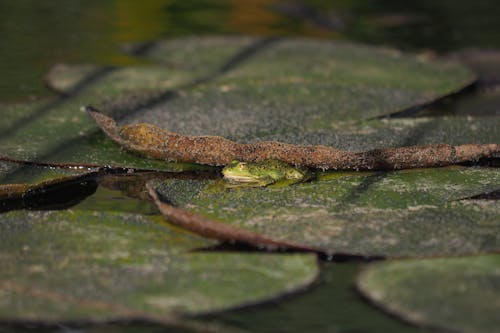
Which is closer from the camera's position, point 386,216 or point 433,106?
point 386,216

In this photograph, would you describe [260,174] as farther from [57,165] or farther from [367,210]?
[57,165]

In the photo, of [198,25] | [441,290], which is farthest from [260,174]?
[198,25]

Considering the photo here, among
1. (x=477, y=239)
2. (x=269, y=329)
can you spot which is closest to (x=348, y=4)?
(x=477, y=239)

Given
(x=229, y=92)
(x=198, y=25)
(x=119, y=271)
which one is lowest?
(x=198, y=25)

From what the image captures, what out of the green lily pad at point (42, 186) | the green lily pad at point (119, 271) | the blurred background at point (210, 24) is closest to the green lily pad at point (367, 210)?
the green lily pad at point (119, 271)

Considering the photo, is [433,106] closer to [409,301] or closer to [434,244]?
[434,244]

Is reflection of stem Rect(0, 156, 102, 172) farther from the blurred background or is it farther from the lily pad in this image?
the blurred background
